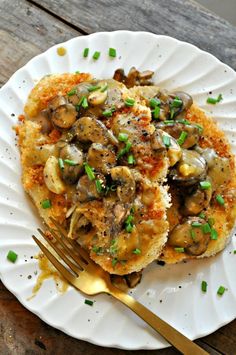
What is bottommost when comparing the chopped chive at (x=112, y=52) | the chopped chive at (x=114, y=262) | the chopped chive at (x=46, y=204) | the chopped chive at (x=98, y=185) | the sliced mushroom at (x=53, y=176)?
the chopped chive at (x=46, y=204)

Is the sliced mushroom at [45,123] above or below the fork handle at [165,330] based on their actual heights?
above

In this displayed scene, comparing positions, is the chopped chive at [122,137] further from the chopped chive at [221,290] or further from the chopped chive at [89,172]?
the chopped chive at [221,290]

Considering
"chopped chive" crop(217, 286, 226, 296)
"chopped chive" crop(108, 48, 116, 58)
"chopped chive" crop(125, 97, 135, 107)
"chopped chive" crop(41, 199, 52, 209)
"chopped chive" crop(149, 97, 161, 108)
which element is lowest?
"chopped chive" crop(41, 199, 52, 209)

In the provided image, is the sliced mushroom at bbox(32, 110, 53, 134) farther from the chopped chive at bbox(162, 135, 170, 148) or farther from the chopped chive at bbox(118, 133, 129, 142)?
the chopped chive at bbox(162, 135, 170, 148)

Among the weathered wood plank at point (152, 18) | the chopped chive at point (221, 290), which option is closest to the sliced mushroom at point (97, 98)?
the weathered wood plank at point (152, 18)

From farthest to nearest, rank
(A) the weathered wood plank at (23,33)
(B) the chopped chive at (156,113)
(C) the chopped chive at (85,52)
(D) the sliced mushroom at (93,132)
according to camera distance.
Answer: (A) the weathered wood plank at (23,33) < (C) the chopped chive at (85,52) < (B) the chopped chive at (156,113) < (D) the sliced mushroom at (93,132)

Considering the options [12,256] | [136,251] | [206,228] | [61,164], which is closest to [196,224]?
[206,228]

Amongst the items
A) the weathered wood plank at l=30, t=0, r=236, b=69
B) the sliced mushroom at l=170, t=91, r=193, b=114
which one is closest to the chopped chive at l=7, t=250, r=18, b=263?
the sliced mushroom at l=170, t=91, r=193, b=114
